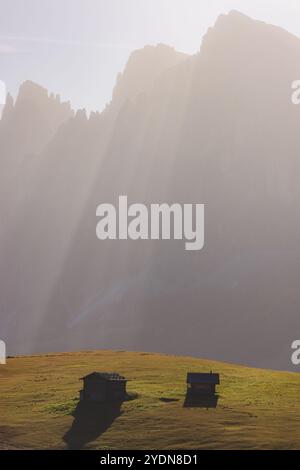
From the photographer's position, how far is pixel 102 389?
66.3 m

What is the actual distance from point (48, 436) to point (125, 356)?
55797mm

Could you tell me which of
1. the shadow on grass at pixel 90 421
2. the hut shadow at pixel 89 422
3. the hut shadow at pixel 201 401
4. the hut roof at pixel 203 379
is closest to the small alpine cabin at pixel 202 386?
the hut roof at pixel 203 379

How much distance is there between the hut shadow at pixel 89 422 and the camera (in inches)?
2136

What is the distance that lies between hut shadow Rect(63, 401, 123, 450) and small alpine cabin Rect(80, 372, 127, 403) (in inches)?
26.1

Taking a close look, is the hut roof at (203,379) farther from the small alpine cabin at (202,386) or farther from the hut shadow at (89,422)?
the hut shadow at (89,422)

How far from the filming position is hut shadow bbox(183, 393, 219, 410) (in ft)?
215

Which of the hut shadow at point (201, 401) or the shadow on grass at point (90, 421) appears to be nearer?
the shadow on grass at point (90, 421)

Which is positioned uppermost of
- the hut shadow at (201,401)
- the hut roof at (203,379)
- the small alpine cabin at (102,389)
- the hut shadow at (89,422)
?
the hut roof at (203,379)

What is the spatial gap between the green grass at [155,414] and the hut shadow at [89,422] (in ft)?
0.29

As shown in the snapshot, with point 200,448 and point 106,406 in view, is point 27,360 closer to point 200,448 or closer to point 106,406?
point 106,406

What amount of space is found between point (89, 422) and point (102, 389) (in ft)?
21.8

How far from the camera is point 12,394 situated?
74.8 meters

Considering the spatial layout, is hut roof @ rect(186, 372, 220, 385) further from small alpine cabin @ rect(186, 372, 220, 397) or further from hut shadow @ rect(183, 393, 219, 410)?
hut shadow @ rect(183, 393, 219, 410)
